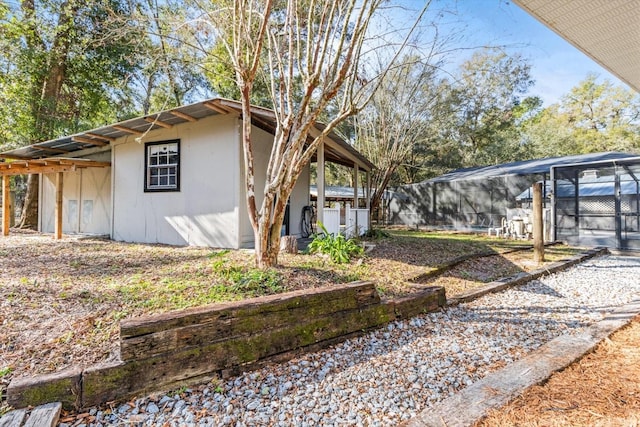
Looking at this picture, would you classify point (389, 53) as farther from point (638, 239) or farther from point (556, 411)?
point (556, 411)

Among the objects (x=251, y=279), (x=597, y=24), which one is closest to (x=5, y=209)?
(x=251, y=279)

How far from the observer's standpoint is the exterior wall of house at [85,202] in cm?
940

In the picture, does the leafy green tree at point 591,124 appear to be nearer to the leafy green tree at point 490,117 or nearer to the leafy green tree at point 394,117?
the leafy green tree at point 490,117

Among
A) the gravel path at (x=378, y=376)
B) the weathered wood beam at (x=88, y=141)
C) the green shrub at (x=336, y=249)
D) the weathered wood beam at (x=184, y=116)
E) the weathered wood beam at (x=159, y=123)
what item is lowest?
the gravel path at (x=378, y=376)

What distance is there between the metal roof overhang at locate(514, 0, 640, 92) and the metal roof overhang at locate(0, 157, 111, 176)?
9.52m

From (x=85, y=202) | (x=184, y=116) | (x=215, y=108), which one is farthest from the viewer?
(x=85, y=202)

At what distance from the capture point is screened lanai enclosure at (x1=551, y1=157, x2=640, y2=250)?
27.3ft

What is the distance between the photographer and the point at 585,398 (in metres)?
1.87

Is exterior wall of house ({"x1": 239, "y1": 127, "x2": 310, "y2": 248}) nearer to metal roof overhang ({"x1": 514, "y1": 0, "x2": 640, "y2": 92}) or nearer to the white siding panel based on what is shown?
the white siding panel

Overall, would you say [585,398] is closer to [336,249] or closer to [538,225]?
[336,249]

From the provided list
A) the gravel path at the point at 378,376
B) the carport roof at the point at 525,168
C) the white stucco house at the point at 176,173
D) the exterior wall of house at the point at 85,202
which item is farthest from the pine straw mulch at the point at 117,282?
the carport roof at the point at 525,168

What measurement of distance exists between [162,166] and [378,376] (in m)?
7.29

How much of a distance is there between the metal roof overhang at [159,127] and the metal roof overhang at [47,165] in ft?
2.06

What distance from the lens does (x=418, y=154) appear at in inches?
873
